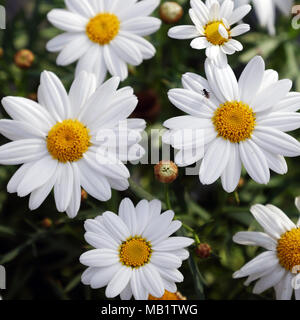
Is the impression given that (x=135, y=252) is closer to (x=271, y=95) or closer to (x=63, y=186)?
(x=63, y=186)

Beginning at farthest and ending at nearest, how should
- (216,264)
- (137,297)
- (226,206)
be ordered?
1. (226,206)
2. (216,264)
3. (137,297)

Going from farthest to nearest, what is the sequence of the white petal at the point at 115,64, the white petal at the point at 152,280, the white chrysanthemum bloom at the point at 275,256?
the white petal at the point at 115,64 < the white chrysanthemum bloom at the point at 275,256 < the white petal at the point at 152,280

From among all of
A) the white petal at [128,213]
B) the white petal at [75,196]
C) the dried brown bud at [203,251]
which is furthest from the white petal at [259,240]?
the white petal at [75,196]

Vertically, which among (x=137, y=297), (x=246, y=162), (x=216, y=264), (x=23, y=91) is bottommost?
(x=137, y=297)

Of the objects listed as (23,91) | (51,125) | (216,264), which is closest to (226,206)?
(216,264)

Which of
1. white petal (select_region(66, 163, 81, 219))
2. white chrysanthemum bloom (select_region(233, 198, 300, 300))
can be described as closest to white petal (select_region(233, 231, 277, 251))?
white chrysanthemum bloom (select_region(233, 198, 300, 300))

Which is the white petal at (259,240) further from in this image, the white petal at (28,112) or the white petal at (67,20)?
the white petal at (67,20)

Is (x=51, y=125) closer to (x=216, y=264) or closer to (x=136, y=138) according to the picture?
(x=136, y=138)

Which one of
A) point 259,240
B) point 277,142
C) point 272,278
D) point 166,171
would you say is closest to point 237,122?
point 277,142

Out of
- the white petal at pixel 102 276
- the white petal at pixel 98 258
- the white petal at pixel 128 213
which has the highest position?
the white petal at pixel 128 213
